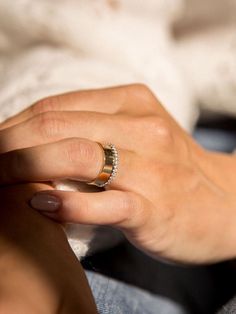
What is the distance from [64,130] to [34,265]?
0.53 feet

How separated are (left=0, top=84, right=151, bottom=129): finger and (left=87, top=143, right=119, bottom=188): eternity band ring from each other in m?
0.10

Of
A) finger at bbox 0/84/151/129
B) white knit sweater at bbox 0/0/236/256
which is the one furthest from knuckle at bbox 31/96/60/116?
white knit sweater at bbox 0/0/236/256

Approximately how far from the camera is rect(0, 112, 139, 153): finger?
547 mm

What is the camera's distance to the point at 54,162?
1.65ft

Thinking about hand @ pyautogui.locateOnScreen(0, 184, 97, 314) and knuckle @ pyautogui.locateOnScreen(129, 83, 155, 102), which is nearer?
hand @ pyautogui.locateOnScreen(0, 184, 97, 314)

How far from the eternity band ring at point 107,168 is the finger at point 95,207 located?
1 cm

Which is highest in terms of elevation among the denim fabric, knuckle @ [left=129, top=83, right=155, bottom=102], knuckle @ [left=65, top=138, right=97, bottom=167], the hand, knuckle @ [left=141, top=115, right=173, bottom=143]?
knuckle @ [left=129, top=83, right=155, bottom=102]

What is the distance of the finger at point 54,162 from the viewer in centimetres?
50

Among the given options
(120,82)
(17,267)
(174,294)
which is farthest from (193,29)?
(17,267)

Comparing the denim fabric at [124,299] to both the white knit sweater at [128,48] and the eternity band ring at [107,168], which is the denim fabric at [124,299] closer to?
the eternity band ring at [107,168]

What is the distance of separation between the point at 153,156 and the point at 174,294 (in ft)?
0.70

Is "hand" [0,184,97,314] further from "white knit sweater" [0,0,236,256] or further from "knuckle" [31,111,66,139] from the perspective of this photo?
"white knit sweater" [0,0,236,256]

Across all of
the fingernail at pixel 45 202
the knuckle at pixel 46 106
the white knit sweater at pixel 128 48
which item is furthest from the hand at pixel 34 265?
the white knit sweater at pixel 128 48

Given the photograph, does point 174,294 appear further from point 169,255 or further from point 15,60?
point 15,60
